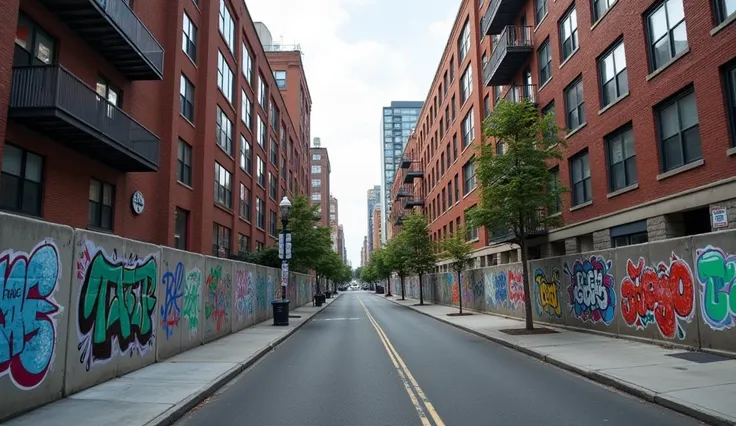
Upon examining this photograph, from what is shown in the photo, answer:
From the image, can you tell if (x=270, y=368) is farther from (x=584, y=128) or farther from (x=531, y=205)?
(x=584, y=128)

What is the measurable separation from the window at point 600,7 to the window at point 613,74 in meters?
1.64

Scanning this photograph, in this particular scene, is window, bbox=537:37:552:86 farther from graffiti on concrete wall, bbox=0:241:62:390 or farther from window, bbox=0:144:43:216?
graffiti on concrete wall, bbox=0:241:62:390

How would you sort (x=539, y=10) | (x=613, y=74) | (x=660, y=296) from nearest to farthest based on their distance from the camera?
(x=660, y=296) → (x=613, y=74) → (x=539, y=10)

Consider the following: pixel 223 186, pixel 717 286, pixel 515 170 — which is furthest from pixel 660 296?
pixel 223 186

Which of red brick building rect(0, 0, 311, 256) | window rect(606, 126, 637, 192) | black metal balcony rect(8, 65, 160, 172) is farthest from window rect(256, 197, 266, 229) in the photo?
window rect(606, 126, 637, 192)

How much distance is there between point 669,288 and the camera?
484 inches

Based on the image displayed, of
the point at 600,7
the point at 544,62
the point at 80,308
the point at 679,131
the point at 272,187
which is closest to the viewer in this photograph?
the point at 80,308

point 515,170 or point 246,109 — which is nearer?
point 515,170

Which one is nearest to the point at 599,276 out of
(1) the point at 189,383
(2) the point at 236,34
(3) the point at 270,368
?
(3) the point at 270,368

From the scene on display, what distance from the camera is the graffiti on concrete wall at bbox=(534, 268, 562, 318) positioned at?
61.4ft

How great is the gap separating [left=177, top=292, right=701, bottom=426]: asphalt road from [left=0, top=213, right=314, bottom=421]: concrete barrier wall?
2.09 m

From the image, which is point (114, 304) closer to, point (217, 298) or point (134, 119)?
point (217, 298)

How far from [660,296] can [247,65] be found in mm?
31420

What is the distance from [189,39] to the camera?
2555 centimetres
